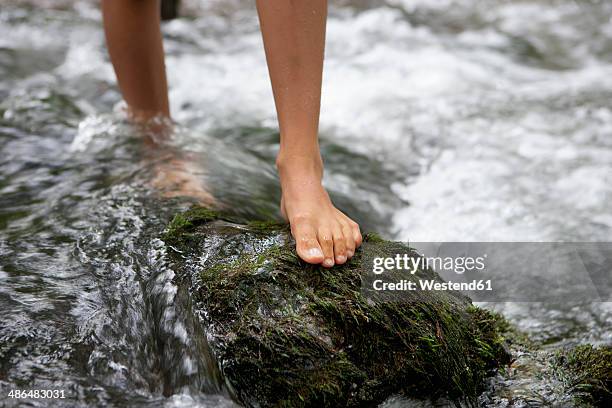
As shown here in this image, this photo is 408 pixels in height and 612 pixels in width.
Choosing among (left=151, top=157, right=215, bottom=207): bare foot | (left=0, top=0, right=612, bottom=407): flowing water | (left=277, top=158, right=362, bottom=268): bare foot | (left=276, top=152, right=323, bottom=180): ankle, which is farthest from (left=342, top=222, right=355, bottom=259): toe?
(left=151, top=157, right=215, bottom=207): bare foot

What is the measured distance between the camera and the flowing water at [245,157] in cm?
168

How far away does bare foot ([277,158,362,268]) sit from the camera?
1.77 metres


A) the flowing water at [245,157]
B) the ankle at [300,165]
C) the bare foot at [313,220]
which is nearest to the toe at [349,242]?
the bare foot at [313,220]

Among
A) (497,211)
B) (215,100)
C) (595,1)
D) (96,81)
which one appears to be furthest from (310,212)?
(595,1)

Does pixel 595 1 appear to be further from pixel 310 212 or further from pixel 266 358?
pixel 266 358

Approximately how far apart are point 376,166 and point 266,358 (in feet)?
6.36

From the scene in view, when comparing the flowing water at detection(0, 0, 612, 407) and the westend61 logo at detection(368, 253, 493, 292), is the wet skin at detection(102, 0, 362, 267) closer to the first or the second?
the westend61 logo at detection(368, 253, 493, 292)

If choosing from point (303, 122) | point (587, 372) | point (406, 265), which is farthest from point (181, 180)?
point (587, 372)

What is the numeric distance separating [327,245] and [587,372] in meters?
0.80

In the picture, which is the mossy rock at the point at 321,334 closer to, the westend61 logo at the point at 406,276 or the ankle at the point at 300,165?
the westend61 logo at the point at 406,276

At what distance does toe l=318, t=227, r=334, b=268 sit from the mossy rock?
27 mm

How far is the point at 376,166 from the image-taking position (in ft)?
11.2

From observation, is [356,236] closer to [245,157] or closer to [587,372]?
[587,372]

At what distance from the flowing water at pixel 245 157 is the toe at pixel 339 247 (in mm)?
392
